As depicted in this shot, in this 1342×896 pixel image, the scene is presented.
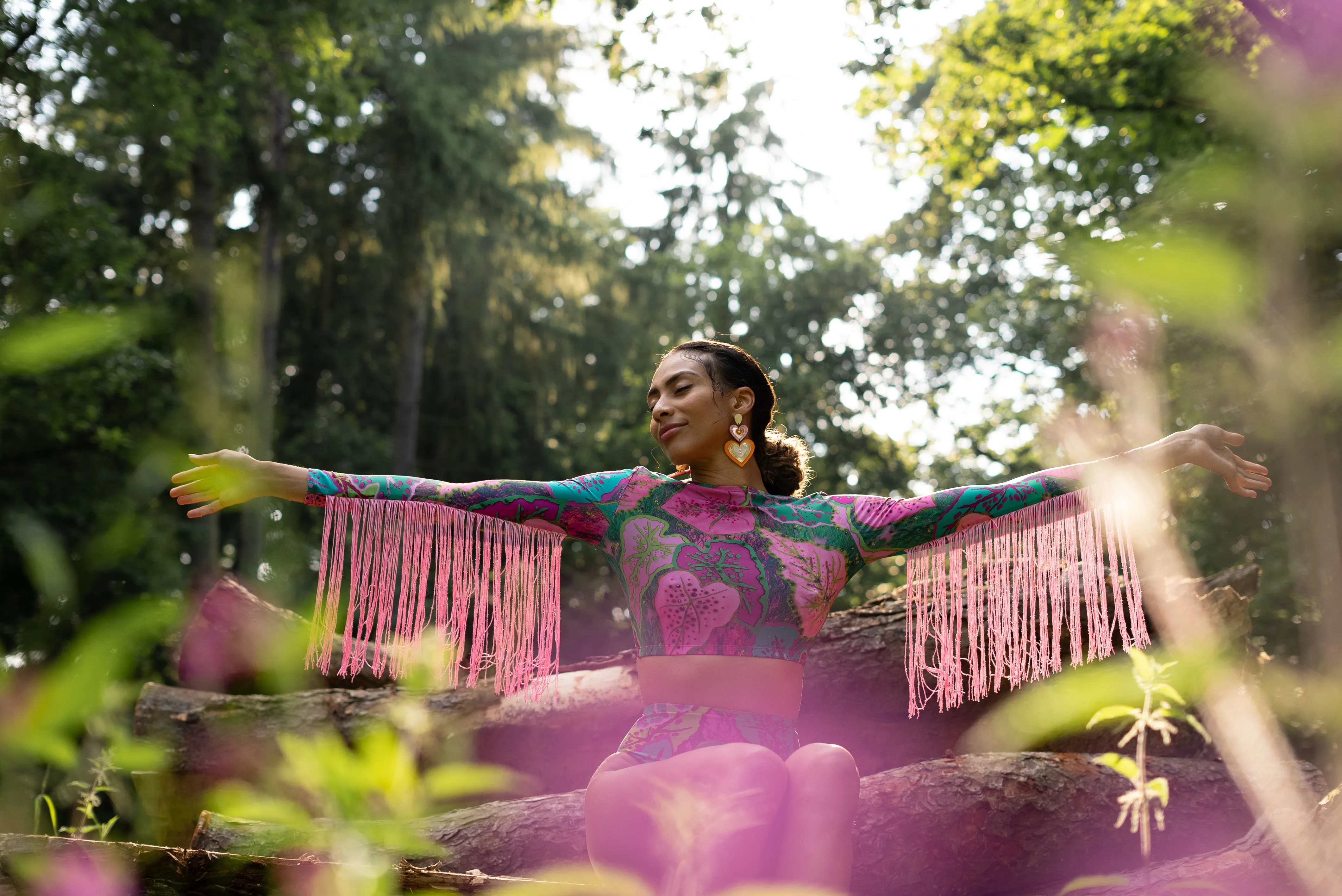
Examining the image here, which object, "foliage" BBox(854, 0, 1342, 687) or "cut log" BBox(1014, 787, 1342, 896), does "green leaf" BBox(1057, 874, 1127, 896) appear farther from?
"foliage" BBox(854, 0, 1342, 687)

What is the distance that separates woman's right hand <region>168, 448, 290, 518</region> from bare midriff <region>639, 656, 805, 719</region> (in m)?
1.12

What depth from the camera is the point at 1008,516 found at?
2807 mm

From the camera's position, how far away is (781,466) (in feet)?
10.5

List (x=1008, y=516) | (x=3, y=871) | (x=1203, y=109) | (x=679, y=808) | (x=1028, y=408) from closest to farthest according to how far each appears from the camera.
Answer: (x=679, y=808)
(x=3, y=871)
(x=1008, y=516)
(x=1203, y=109)
(x=1028, y=408)

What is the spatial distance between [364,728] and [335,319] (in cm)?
1231

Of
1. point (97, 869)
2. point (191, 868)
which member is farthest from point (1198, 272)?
point (97, 869)

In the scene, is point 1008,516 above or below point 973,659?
above

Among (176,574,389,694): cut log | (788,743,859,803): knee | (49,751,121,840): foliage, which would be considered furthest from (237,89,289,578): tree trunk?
(788,743,859,803): knee

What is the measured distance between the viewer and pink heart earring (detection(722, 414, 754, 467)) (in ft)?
9.57

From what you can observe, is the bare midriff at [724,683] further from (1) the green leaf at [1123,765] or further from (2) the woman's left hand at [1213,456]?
(2) the woman's left hand at [1213,456]

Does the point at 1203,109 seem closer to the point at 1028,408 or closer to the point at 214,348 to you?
the point at 1028,408

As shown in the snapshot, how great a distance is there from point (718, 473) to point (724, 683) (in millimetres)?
672

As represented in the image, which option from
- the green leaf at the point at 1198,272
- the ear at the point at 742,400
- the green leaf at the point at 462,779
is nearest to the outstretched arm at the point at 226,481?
the ear at the point at 742,400

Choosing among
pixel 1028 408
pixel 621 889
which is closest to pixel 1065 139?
pixel 1028 408
